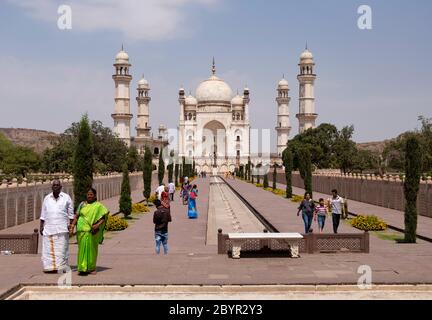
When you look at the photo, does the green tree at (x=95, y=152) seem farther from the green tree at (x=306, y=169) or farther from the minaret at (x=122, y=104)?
the green tree at (x=306, y=169)

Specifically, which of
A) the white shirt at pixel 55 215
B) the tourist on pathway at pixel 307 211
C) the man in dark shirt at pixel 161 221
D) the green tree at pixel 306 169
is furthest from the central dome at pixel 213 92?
the white shirt at pixel 55 215

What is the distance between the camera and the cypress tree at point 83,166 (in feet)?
48.4

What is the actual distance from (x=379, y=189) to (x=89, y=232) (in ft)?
65.4

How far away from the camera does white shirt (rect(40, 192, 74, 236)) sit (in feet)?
28.1

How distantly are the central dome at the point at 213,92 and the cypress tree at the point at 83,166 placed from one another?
8035 centimetres

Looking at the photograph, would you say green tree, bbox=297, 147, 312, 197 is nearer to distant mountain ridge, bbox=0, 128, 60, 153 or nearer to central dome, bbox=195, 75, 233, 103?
central dome, bbox=195, 75, 233, 103

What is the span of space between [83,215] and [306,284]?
10.8 ft

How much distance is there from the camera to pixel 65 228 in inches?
339

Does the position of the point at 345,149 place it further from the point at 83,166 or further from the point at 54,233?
the point at 54,233

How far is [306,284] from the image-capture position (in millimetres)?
7605

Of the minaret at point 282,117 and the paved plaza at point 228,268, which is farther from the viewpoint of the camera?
the minaret at point 282,117
